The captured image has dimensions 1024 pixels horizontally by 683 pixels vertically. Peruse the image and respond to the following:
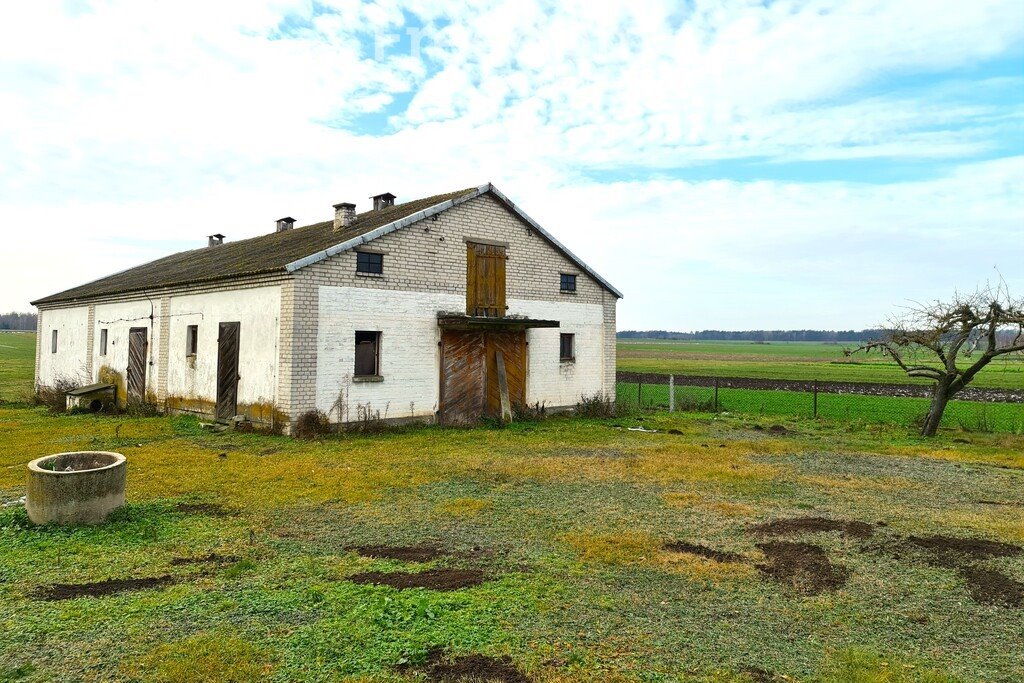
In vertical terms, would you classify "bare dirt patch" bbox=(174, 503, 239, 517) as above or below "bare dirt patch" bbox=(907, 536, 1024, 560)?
above

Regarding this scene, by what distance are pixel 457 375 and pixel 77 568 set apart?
11.7 meters

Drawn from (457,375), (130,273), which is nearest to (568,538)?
(457,375)

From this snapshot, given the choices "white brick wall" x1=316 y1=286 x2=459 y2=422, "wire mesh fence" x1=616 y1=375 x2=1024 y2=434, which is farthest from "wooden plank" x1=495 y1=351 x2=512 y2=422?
"wire mesh fence" x1=616 y1=375 x2=1024 y2=434

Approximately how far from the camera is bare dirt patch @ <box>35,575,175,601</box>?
5203 mm

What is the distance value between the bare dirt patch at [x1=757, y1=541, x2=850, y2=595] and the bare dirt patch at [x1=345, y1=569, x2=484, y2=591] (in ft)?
8.99

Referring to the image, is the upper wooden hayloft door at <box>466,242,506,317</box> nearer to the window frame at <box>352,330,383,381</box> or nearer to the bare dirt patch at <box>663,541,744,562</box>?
the window frame at <box>352,330,383,381</box>

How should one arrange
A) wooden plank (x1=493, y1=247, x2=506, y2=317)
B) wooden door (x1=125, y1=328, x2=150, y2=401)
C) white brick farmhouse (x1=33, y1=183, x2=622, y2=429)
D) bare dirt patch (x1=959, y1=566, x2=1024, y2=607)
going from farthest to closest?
wooden door (x1=125, y1=328, x2=150, y2=401), wooden plank (x1=493, y1=247, x2=506, y2=317), white brick farmhouse (x1=33, y1=183, x2=622, y2=429), bare dirt patch (x1=959, y1=566, x2=1024, y2=607)

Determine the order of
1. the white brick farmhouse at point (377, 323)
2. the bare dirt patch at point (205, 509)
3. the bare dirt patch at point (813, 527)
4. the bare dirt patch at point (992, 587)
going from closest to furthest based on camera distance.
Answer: the bare dirt patch at point (992, 587), the bare dirt patch at point (813, 527), the bare dirt patch at point (205, 509), the white brick farmhouse at point (377, 323)

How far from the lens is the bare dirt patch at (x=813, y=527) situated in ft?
24.2

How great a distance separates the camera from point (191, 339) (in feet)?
57.5

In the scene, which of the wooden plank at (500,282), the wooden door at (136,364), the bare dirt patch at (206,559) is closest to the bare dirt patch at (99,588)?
the bare dirt patch at (206,559)

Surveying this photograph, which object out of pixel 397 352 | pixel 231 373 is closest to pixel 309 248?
pixel 397 352

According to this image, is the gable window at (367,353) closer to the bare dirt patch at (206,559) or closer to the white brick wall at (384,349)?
the white brick wall at (384,349)

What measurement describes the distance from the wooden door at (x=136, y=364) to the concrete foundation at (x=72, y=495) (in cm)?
1296
